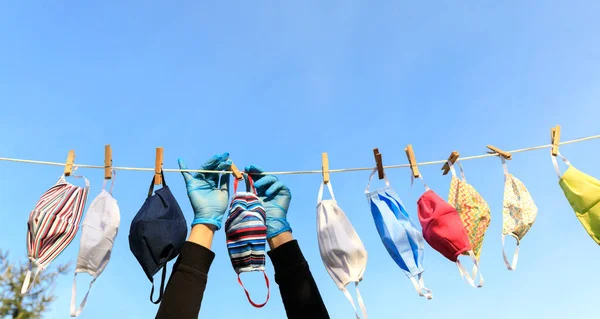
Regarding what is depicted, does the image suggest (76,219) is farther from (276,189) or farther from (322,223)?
(322,223)

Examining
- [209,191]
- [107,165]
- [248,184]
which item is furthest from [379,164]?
[107,165]

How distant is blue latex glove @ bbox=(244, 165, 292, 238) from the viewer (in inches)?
126

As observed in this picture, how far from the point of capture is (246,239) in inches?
116

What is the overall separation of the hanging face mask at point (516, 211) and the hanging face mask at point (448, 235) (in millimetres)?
378

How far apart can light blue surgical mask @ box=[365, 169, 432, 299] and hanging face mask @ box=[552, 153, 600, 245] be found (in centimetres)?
128

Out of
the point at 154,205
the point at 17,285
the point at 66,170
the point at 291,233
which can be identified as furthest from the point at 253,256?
the point at 17,285

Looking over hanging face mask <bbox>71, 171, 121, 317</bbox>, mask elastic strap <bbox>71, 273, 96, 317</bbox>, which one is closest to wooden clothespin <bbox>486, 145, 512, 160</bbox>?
hanging face mask <bbox>71, 171, 121, 317</bbox>

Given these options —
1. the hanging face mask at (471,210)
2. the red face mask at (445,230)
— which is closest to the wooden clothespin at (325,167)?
the red face mask at (445,230)

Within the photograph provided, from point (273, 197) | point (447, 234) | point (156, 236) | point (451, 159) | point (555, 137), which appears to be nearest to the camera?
point (156, 236)

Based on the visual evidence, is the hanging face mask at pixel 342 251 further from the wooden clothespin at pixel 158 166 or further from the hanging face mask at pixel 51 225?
the hanging face mask at pixel 51 225

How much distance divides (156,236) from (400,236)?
152 cm

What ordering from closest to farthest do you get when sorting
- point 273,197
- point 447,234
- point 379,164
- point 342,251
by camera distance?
point 342,251
point 447,234
point 273,197
point 379,164

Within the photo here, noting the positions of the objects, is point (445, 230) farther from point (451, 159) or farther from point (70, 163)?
point (70, 163)

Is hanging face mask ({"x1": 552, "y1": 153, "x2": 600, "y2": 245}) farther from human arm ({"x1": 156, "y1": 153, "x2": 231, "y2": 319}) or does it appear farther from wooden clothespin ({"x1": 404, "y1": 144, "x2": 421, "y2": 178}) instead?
human arm ({"x1": 156, "y1": 153, "x2": 231, "y2": 319})
